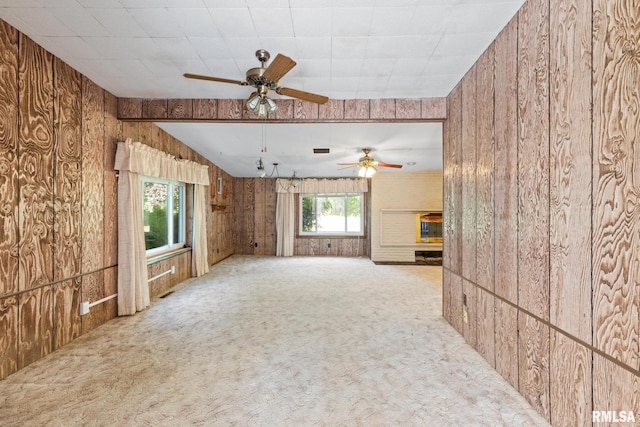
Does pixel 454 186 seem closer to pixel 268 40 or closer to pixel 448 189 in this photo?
pixel 448 189

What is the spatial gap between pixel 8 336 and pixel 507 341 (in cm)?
371

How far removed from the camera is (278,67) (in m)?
1.90

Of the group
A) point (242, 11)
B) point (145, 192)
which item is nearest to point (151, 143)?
point (145, 192)

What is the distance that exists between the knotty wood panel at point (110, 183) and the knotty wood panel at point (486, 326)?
12.8 ft

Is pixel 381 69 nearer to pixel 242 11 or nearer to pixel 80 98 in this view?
pixel 242 11

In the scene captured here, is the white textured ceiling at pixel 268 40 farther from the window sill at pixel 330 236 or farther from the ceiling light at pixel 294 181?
the window sill at pixel 330 236

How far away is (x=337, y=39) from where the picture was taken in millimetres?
2053

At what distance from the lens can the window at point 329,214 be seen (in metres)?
8.01

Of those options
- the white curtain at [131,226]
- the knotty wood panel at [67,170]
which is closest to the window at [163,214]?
the white curtain at [131,226]

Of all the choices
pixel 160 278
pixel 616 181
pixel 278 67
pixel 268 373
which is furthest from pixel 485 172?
pixel 160 278

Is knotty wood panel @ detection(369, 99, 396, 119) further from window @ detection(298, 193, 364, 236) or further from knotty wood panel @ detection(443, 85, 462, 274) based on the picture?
window @ detection(298, 193, 364, 236)

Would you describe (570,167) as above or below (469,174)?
below

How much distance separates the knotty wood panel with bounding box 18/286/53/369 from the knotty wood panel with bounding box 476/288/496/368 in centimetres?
373

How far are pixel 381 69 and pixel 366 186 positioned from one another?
532 centimetres
